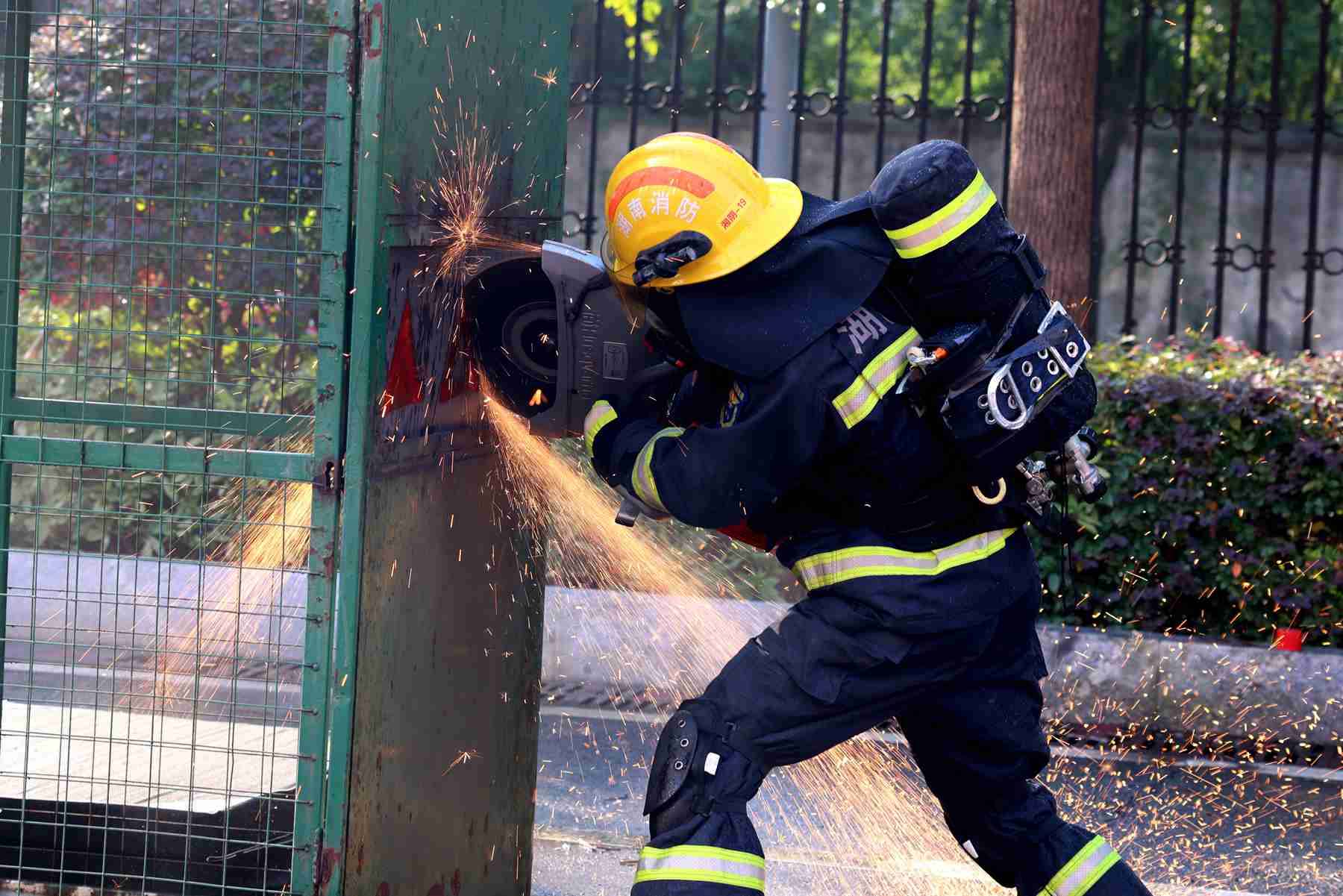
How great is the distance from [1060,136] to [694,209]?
4.71 meters

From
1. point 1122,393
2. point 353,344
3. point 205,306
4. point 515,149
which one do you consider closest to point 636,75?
point 205,306

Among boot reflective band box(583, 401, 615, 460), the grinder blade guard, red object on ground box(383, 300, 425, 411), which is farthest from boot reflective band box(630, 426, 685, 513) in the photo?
red object on ground box(383, 300, 425, 411)

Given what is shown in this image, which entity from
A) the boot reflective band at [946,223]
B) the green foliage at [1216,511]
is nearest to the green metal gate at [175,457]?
the boot reflective band at [946,223]

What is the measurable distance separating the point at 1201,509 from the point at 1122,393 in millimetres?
520

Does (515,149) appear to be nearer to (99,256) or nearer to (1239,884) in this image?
(1239,884)

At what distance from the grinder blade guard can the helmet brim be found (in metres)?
0.27

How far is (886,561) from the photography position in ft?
9.39

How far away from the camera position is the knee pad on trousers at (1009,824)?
3137 mm

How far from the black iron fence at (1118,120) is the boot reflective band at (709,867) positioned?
2.52m

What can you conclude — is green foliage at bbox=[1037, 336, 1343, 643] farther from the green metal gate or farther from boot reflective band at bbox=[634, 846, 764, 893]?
boot reflective band at bbox=[634, 846, 764, 893]

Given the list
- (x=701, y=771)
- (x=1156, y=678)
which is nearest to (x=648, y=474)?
(x=701, y=771)

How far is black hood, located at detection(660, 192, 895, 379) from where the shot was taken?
A: 2.77 metres

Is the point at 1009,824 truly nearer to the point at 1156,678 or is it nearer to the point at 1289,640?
the point at 1156,678

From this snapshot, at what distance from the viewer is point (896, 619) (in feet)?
9.27
